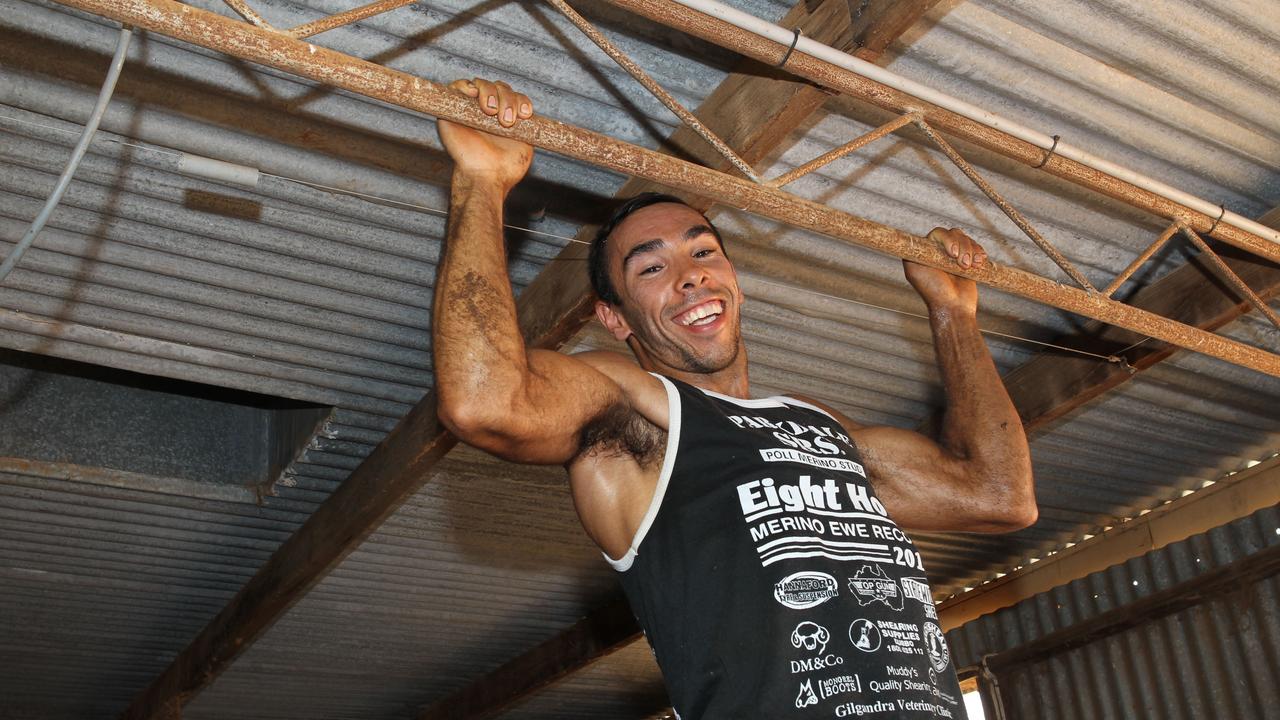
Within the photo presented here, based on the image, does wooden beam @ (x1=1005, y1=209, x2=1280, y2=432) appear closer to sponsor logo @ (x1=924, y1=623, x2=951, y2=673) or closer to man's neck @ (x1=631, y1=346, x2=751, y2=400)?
man's neck @ (x1=631, y1=346, x2=751, y2=400)

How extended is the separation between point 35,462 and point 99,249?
1.88 meters

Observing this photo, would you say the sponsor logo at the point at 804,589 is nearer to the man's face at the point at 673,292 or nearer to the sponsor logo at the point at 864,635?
the sponsor logo at the point at 864,635

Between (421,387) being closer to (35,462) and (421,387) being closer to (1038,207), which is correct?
(35,462)

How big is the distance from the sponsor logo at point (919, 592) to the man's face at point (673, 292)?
0.67m

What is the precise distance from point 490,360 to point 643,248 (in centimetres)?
77

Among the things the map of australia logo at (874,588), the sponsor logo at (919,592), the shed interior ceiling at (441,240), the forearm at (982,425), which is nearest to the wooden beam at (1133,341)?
the shed interior ceiling at (441,240)

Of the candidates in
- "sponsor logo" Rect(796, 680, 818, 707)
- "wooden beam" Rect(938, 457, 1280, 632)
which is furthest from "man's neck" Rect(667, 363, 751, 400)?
"wooden beam" Rect(938, 457, 1280, 632)

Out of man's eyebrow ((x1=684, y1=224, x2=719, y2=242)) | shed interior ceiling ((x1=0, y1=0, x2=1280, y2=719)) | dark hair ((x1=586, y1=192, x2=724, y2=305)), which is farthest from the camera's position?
shed interior ceiling ((x1=0, y1=0, x2=1280, y2=719))

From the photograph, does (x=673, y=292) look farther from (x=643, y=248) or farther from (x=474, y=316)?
(x=474, y=316)

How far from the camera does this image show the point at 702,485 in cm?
222

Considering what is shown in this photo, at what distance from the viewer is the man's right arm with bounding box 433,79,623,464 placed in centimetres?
209

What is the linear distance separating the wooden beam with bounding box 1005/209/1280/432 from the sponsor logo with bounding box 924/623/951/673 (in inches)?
127

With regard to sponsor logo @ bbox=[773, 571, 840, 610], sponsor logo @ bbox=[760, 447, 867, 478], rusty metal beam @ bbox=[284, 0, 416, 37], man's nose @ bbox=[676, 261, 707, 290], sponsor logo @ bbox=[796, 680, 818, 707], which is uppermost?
rusty metal beam @ bbox=[284, 0, 416, 37]

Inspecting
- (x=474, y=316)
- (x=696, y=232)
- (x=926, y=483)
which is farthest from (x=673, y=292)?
(x=926, y=483)
